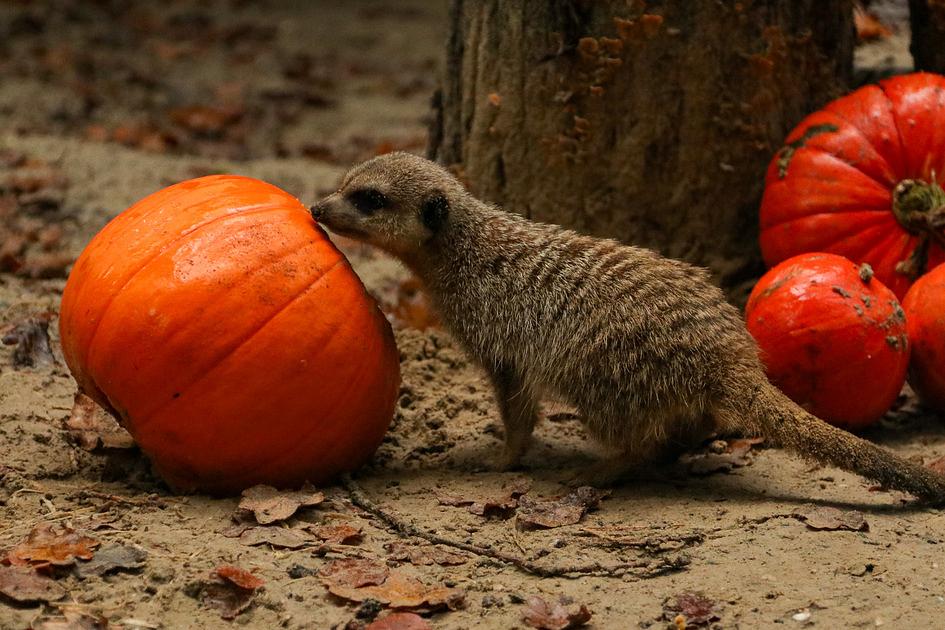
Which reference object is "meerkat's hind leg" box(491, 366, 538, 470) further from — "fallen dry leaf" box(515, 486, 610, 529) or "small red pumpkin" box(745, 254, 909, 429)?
"small red pumpkin" box(745, 254, 909, 429)

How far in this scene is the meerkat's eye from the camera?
12.5 feet

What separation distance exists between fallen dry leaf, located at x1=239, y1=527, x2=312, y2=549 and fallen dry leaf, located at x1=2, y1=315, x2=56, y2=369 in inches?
62.3

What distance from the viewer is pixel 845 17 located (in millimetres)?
4945

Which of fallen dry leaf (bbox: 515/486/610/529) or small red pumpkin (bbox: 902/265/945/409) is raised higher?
small red pumpkin (bbox: 902/265/945/409)

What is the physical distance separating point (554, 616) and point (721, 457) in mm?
1483

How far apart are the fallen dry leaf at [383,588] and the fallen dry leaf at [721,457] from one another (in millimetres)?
1391

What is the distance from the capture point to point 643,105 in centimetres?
464

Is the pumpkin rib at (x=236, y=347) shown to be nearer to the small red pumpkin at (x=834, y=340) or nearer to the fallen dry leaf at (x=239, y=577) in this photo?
the fallen dry leaf at (x=239, y=577)

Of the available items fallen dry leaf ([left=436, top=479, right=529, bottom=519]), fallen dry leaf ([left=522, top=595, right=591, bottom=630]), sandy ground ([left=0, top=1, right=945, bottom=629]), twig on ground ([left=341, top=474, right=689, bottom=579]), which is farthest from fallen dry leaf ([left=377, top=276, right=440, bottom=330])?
fallen dry leaf ([left=522, top=595, right=591, bottom=630])

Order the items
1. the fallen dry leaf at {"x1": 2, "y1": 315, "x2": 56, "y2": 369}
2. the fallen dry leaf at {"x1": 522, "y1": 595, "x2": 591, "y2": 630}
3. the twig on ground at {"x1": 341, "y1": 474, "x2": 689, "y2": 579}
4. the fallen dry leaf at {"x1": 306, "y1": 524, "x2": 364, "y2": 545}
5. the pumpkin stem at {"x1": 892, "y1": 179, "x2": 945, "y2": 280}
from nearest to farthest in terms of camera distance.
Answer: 1. the fallen dry leaf at {"x1": 522, "y1": 595, "x2": 591, "y2": 630}
2. the twig on ground at {"x1": 341, "y1": 474, "x2": 689, "y2": 579}
3. the fallen dry leaf at {"x1": 306, "y1": 524, "x2": 364, "y2": 545}
4. the fallen dry leaf at {"x1": 2, "y1": 315, "x2": 56, "y2": 369}
5. the pumpkin stem at {"x1": 892, "y1": 179, "x2": 945, "y2": 280}

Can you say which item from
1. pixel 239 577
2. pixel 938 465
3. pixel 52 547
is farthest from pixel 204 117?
pixel 938 465

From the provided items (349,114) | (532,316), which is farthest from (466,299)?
(349,114)

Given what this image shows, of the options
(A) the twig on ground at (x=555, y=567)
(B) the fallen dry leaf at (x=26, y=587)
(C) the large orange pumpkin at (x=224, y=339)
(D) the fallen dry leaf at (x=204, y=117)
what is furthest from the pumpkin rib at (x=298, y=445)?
(D) the fallen dry leaf at (x=204, y=117)

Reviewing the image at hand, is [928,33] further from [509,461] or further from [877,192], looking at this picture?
[509,461]
